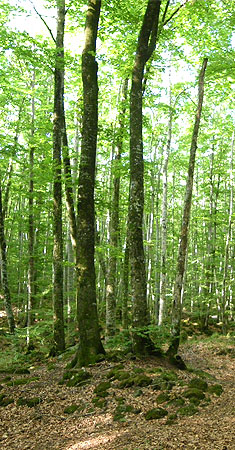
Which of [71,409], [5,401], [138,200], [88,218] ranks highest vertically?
[138,200]

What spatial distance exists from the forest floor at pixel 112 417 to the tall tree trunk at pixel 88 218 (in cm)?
54

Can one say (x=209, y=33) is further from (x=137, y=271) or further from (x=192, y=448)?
(x=192, y=448)

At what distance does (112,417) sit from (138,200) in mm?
4082

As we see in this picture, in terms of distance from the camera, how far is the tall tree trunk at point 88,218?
6684 mm

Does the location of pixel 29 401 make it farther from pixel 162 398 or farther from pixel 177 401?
pixel 177 401

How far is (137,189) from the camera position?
6.94 metres

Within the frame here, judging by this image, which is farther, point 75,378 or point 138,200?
point 138,200

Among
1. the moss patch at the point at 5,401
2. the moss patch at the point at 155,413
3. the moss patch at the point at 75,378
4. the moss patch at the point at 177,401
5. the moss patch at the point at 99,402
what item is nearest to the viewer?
the moss patch at the point at 155,413

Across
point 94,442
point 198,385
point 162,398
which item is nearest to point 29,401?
point 94,442

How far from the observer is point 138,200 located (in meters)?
6.95

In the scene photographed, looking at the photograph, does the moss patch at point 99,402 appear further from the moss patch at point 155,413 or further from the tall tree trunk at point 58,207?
the tall tree trunk at point 58,207

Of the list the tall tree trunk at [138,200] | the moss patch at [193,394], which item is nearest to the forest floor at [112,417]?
the moss patch at [193,394]

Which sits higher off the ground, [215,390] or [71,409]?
[215,390]

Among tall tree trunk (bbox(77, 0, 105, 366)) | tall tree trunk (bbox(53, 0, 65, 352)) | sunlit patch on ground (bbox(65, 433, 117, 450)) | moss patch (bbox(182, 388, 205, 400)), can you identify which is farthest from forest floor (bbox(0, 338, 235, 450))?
tall tree trunk (bbox(53, 0, 65, 352))
